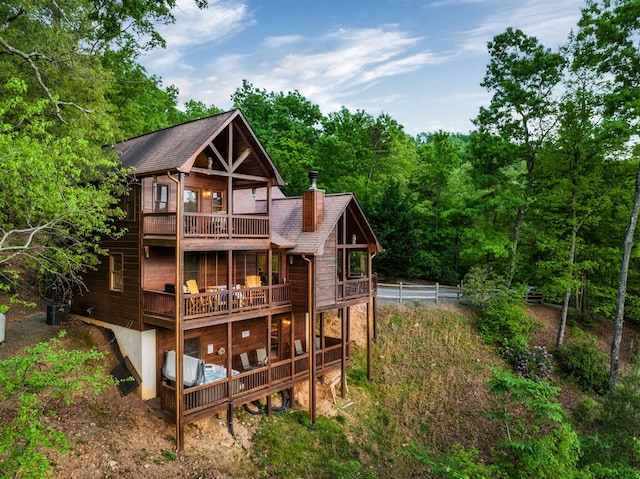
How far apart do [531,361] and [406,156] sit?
72.0 feet

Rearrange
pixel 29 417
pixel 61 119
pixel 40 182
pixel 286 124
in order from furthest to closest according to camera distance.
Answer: pixel 286 124 < pixel 61 119 < pixel 40 182 < pixel 29 417

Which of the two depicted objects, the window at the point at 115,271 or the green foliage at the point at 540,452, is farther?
the window at the point at 115,271

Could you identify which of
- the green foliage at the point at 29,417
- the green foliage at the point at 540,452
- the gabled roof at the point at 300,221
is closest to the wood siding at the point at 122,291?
the green foliage at the point at 29,417

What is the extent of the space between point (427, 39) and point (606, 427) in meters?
19.1

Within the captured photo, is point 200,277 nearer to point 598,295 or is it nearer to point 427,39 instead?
point 427,39

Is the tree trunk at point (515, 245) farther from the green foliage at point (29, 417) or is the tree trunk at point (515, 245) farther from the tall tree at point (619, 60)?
the green foliage at point (29, 417)

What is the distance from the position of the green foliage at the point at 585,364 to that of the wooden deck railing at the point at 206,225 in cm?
1749

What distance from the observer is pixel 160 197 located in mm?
13625

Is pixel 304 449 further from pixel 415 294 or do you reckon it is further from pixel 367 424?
pixel 415 294

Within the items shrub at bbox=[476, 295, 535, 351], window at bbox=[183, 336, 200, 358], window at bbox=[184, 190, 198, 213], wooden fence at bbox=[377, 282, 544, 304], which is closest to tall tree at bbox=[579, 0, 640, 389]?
shrub at bbox=[476, 295, 535, 351]

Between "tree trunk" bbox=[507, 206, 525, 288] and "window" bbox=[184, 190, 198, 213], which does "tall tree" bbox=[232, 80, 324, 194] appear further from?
"window" bbox=[184, 190, 198, 213]

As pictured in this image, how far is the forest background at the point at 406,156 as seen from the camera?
11406 millimetres

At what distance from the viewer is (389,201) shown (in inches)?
1093

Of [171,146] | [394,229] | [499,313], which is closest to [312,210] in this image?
[171,146]
